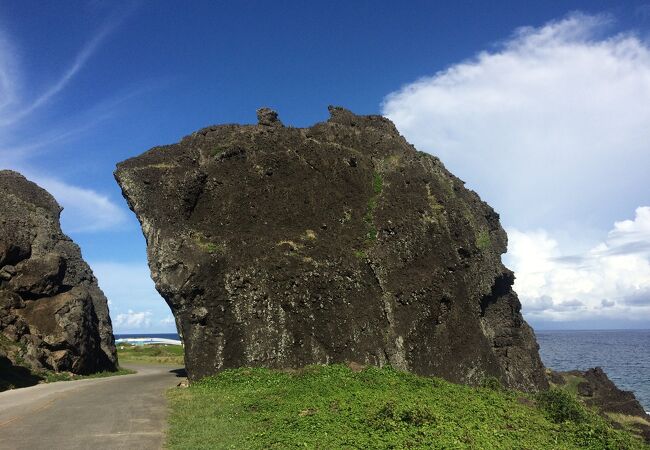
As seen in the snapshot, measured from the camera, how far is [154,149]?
34.6m

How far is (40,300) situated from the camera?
37.7 meters

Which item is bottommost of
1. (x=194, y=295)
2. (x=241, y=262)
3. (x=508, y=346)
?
(x=508, y=346)

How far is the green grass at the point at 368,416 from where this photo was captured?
15.2 meters

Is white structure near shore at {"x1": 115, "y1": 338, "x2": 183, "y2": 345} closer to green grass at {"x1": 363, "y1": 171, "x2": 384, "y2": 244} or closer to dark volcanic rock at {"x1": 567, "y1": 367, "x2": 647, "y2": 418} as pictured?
green grass at {"x1": 363, "y1": 171, "x2": 384, "y2": 244}

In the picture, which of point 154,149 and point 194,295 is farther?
point 154,149

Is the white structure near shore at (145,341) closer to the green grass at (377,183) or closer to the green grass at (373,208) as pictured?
the green grass at (377,183)

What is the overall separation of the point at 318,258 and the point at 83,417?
16490 mm

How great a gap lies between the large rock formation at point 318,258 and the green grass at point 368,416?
13.5ft

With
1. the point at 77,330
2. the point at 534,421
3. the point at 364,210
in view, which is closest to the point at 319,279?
the point at 364,210

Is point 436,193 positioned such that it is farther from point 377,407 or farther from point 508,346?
point 377,407

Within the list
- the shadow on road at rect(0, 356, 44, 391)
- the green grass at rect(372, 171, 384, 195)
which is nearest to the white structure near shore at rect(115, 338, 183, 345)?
the shadow on road at rect(0, 356, 44, 391)

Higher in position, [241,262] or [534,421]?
[241,262]

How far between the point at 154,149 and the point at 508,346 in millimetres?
29159

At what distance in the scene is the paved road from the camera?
1539 centimetres
